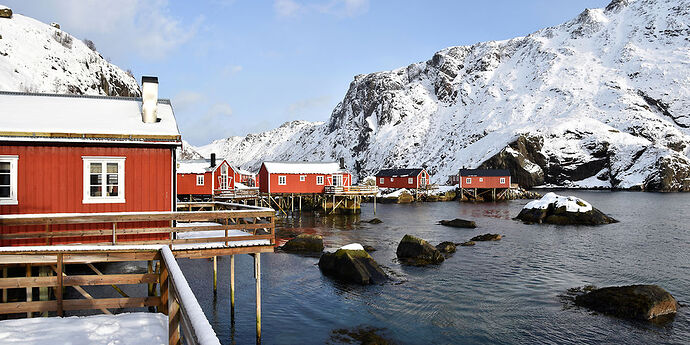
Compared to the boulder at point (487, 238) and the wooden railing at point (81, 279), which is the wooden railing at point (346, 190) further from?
Answer: the wooden railing at point (81, 279)

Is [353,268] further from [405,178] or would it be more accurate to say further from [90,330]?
[405,178]

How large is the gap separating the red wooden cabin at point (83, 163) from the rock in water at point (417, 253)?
52.2ft

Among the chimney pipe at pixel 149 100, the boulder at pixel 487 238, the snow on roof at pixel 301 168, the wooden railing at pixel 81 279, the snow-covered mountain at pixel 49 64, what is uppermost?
the snow-covered mountain at pixel 49 64

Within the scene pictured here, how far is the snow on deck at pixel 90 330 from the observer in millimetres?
6684

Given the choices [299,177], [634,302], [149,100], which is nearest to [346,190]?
[299,177]

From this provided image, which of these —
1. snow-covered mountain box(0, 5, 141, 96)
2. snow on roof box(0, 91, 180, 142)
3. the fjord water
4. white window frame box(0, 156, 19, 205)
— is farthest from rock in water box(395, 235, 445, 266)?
snow-covered mountain box(0, 5, 141, 96)

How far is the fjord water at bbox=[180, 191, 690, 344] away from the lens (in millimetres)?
15430

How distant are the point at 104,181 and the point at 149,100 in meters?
3.71

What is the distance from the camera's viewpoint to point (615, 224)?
149 feet

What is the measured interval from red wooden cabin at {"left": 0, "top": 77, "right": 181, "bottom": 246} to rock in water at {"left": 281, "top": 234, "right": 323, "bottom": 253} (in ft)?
48.8

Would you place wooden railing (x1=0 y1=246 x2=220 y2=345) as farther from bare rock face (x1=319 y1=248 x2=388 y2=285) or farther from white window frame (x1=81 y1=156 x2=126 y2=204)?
bare rock face (x1=319 y1=248 x2=388 y2=285)

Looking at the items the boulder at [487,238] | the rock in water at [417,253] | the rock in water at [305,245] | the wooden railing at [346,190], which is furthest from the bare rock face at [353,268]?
the wooden railing at [346,190]

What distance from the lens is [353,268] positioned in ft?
72.7

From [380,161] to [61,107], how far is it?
145813 millimetres
